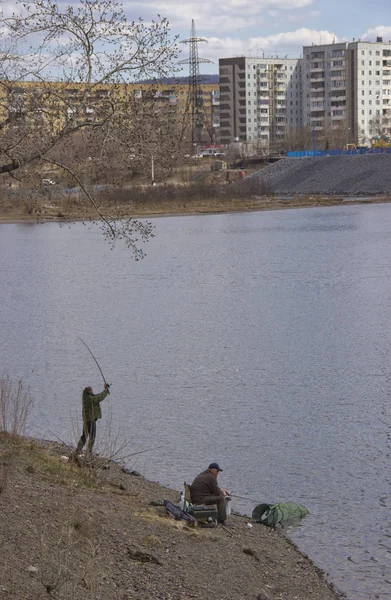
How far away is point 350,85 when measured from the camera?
450ft

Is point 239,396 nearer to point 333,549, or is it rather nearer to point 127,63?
point 333,549

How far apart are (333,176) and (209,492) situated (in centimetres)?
8377

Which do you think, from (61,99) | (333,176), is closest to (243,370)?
(61,99)

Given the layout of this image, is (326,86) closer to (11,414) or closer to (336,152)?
(336,152)

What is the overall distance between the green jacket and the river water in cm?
69

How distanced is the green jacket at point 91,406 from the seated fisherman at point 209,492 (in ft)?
7.96

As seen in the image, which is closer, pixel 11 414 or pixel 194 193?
pixel 11 414

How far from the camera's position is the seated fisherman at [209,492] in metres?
11.1

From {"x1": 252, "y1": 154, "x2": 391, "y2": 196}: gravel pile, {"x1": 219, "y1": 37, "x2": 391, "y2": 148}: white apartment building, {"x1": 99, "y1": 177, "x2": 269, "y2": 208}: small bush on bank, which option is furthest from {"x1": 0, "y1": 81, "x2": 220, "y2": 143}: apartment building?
{"x1": 219, "y1": 37, "x2": 391, "y2": 148}: white apartment building

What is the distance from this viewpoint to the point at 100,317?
2708 cm

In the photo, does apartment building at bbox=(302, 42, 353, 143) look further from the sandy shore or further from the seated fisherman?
the seated fisherman

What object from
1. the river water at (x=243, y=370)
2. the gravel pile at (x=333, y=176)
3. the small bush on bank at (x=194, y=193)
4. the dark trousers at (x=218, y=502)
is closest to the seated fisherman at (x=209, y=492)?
the dark trousers at (x=218, y=502)

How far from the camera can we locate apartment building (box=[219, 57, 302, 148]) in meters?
144

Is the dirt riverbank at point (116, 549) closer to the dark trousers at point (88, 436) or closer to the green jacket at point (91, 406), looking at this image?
the dark trousers at point (88, 436)
